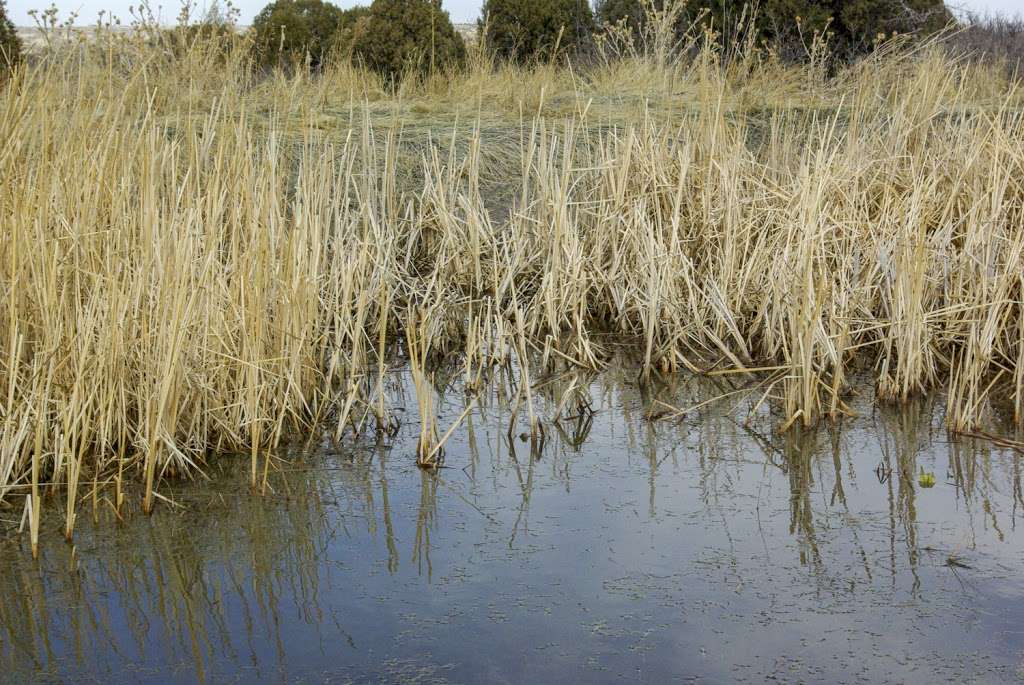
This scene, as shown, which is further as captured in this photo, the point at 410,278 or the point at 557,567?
the point at 410,278

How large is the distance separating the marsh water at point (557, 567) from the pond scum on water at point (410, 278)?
6.5 inches

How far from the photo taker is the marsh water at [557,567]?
2264mm

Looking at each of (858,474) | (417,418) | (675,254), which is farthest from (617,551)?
(675,254)

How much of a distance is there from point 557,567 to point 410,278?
2471 mm

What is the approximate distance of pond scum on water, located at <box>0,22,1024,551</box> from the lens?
306 centimetres

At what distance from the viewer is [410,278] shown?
493 cm

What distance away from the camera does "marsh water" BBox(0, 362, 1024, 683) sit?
7.43 ft

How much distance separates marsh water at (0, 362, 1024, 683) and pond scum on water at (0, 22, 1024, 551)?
166 millimetres

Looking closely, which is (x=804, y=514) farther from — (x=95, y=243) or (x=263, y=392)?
(x=95, y=243)

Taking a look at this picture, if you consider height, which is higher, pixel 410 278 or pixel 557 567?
A: pixel 410 278

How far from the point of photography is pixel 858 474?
3275mm

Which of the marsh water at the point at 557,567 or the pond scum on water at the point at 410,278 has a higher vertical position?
the pond scum on water at the point at 410,278

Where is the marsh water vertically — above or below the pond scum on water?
below

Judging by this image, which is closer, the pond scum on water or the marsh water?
the marsh water
